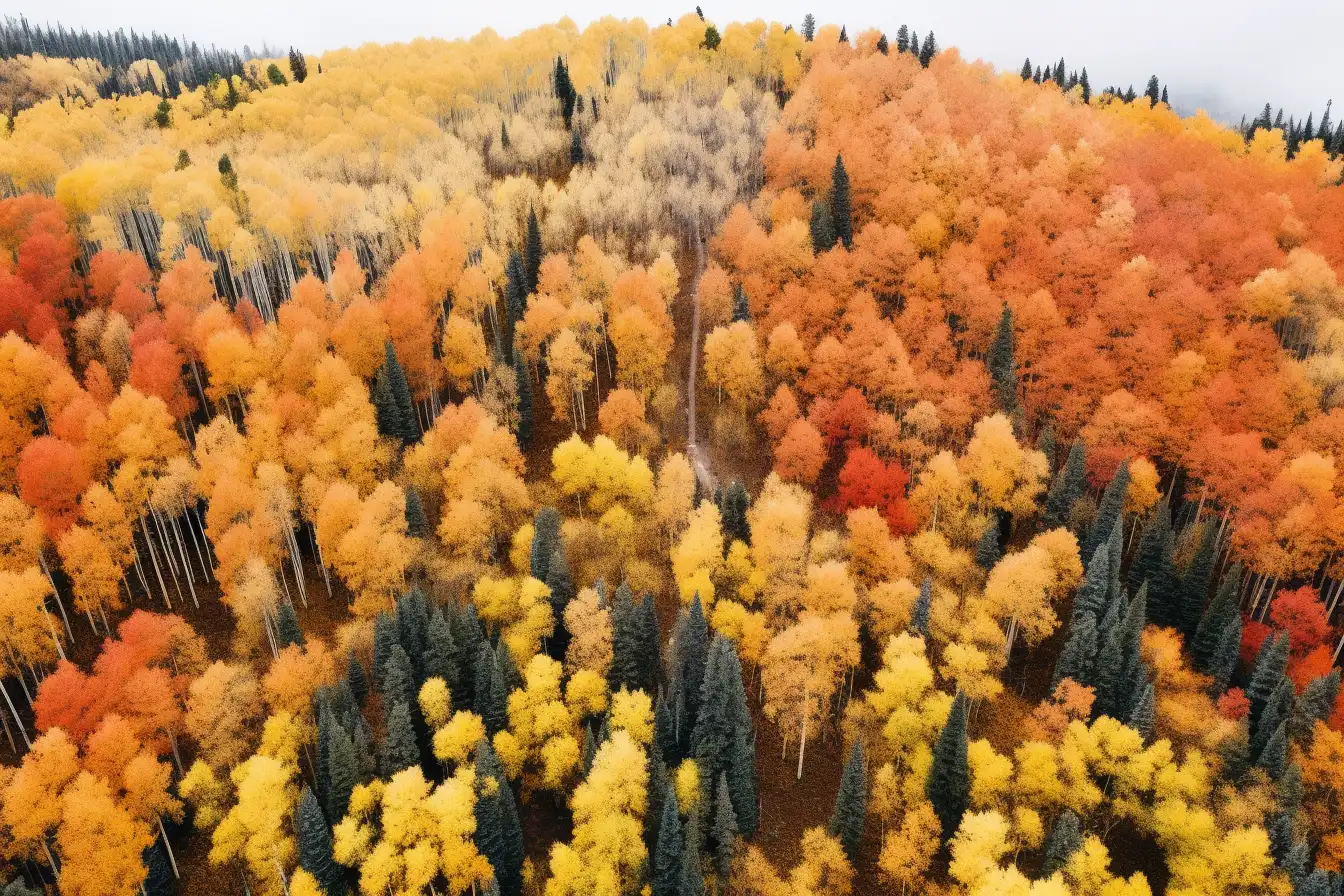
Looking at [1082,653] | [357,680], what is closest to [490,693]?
[357,680]

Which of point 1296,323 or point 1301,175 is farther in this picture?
point 1301,175

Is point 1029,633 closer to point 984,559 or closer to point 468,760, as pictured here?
point 984,559

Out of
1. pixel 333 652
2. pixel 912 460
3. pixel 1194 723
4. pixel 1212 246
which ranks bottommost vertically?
pixel 1194 723

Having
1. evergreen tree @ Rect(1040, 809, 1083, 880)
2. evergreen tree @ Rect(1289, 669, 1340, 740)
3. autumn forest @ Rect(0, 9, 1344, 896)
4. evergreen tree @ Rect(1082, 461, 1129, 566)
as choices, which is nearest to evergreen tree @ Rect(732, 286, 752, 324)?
autumn forest @ Rect(0, 9, 1344, 896)

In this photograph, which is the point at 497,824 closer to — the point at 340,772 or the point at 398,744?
the point at 398,744

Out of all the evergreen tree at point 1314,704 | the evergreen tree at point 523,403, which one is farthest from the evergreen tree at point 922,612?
the evergreen tree at point 523,403

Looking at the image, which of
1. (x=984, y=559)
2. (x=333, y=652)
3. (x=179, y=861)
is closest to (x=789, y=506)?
(x=984, y=559)
